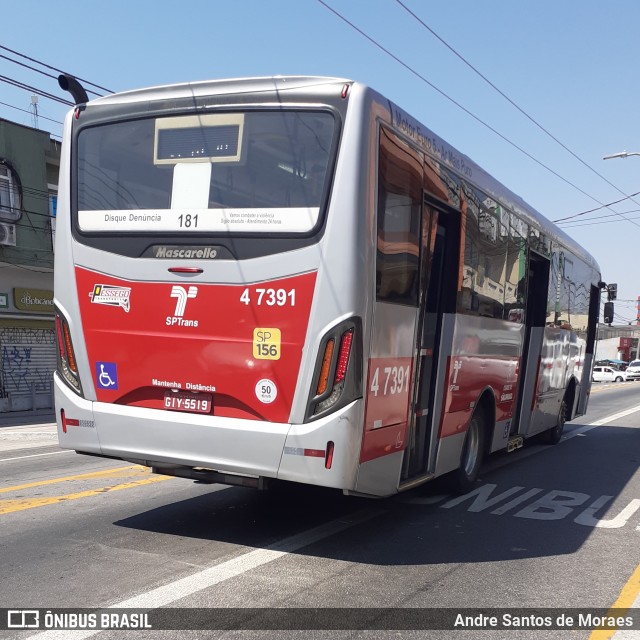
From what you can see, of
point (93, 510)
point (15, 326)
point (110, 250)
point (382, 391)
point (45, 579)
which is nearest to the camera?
point (45, 579)

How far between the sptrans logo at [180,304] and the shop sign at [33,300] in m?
21.4

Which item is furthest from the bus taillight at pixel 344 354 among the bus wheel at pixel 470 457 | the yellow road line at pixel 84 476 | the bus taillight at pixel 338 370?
the yellow road line at pixel 84 476

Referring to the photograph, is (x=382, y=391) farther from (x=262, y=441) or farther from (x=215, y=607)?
(x=215, y=607)

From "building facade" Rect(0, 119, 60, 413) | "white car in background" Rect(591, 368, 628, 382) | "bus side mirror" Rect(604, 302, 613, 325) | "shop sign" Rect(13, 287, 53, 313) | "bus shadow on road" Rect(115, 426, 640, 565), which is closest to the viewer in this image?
"bus shadow on road" Rect(115, 426, 640, 565)

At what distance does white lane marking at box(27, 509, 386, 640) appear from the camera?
3.98 metres

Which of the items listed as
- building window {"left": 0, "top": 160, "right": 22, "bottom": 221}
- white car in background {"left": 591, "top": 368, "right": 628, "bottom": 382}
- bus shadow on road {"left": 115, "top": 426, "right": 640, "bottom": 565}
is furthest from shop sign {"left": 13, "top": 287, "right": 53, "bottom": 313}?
white car in background {"left": 591, "top": 368, "right": 628, "bottom": 382}

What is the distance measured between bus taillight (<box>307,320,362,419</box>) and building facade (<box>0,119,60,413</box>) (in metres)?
21.5

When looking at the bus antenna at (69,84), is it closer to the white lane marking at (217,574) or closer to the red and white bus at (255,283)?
the red and white bus at (255,283)

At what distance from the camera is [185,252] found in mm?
5461

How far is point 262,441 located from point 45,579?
1693 millimetres

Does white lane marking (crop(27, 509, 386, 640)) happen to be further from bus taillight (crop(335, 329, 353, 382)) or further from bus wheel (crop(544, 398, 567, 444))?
bus wheel (crop(544, 398, 567, 444))

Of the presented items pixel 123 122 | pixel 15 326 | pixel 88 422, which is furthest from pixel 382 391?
pixel 15 326

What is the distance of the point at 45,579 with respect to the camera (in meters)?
4.82

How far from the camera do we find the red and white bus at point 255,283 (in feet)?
16.5
